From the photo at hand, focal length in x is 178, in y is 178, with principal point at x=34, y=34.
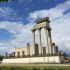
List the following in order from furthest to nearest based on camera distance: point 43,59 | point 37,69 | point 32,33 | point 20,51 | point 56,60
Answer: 1. point 20,51
2. point 32,33
3. point 43,59
4. point 56,60
5. point 37,69

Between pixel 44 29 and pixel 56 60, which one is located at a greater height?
pixel 44 29

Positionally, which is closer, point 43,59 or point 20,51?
point 43,59

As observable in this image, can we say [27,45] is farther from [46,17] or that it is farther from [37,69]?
[37,69]

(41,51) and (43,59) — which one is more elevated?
(41,51)

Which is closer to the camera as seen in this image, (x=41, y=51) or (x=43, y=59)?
(x=43, y=59)

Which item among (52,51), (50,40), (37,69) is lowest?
(37,69)

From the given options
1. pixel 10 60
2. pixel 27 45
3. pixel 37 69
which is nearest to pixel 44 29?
pixel 27 45

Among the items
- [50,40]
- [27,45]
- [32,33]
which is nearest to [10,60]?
[27,45]

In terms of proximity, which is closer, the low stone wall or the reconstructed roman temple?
the low stone wall

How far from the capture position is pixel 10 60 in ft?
213

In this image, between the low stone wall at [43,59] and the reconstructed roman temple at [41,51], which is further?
the reconstructed roman temple at [41,51]

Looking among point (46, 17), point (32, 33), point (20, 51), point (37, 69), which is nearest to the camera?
point (37, 69)

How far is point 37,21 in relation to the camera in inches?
2371

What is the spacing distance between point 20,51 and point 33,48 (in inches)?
606
